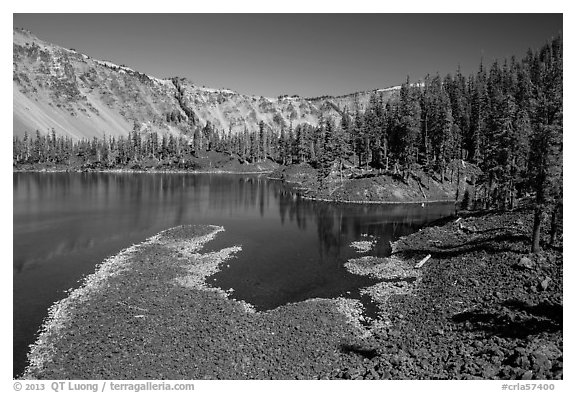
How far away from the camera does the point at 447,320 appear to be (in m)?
27.2

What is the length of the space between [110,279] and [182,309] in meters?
11.3

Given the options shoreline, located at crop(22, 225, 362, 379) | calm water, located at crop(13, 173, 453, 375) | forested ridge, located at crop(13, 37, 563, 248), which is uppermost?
forested ridge, located at crop(13, 37, 563, 248)

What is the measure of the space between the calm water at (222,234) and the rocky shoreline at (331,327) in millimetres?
2627

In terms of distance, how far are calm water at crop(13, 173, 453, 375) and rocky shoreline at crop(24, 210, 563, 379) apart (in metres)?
2.63

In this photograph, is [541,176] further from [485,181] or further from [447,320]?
[485,181]

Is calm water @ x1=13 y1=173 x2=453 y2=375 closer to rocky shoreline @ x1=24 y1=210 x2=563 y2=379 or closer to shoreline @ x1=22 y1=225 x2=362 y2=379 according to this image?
shoreline @ x1=22 y1=225 x2=362 y2=379

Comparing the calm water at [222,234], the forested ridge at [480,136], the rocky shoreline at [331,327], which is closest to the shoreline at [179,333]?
the rocky shoreline at [331,327]

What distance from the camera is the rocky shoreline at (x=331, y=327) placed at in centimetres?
2158

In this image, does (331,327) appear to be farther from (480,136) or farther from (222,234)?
(480,136)

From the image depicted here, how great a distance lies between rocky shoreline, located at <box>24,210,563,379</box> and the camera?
21.6 metres

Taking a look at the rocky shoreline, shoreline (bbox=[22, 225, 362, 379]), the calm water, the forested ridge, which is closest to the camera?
the rocky shoreline

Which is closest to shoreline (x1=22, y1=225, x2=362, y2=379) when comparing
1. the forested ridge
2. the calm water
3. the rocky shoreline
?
the rocky shoreline

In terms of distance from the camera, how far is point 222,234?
58.4 m
